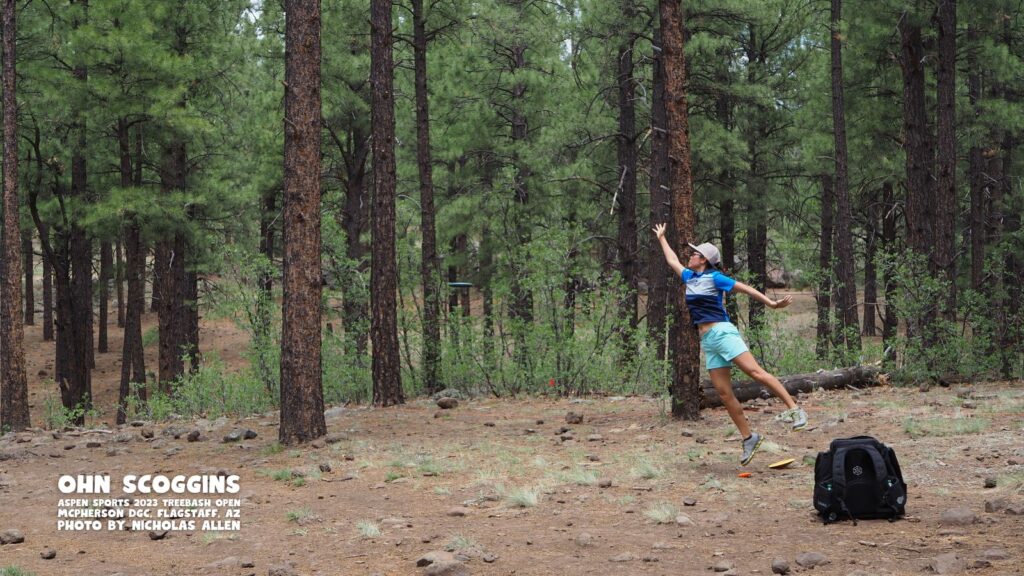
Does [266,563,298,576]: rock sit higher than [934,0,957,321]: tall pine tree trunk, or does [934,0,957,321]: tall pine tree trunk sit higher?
[934,0,957,321]: tall pine tree trunk

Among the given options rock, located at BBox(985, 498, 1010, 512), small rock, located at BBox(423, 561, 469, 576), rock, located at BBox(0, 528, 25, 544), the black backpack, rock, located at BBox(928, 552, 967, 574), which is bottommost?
rock, located at BBox(0, 528, 25, 544)

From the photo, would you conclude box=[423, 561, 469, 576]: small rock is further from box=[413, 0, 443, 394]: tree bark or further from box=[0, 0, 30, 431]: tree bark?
box=[0, 0, 30, 431]: tree bark

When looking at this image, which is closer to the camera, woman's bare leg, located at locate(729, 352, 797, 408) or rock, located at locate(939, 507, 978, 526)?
rock, located at locate(939, 507, 978, 526)

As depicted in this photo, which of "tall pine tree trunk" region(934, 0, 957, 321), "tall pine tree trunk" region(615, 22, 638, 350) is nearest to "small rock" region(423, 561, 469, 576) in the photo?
"tall pine tree trunk" region(934, 0, 957, 321)

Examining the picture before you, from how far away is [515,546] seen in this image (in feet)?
22.5

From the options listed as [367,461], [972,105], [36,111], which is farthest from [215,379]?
[972,105]

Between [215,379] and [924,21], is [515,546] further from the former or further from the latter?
[924,21]

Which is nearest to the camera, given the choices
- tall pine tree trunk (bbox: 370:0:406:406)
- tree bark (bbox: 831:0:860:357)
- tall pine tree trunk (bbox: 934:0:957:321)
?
tall pine tree trunk (bbox: 370:0:406:406)

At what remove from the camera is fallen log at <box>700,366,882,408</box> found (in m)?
13.1

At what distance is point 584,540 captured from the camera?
22.4 ft

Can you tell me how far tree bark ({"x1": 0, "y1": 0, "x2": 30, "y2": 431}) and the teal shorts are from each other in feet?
41.6

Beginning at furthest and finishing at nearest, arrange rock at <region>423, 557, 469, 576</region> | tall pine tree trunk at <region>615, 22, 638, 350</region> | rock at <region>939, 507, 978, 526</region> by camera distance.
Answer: tall pine tree trunk at <region>615, 22, 638, 350</region>
rock at <region>939, 507, 978, 526</region>
rock at <region>423, 557, 469, 576</region>

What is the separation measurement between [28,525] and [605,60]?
1637cm

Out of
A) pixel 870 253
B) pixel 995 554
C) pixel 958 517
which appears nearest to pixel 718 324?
pixel 958 517
